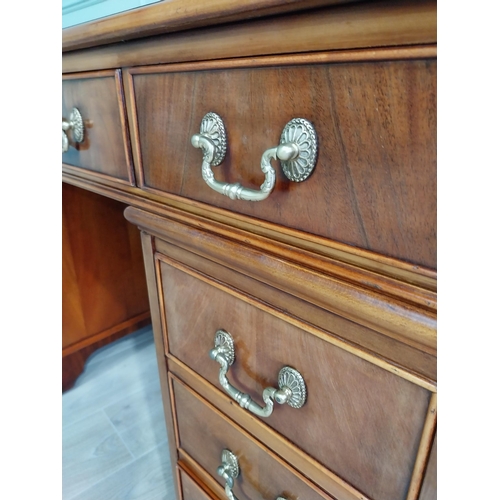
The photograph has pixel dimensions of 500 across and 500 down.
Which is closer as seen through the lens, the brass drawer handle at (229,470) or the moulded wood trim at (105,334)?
the brass drawer handle at (229,470)

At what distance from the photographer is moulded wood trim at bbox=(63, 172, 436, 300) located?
0.78 feet

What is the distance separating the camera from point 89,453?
926 mm

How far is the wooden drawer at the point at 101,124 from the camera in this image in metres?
0.42

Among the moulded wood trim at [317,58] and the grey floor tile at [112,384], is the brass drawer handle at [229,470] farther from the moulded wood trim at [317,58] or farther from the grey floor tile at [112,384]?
the grey floor tile at [112,384]

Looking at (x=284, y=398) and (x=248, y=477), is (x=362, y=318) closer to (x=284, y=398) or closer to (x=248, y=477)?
(x=284, y=398)

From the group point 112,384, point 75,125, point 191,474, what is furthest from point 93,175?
point 112,384

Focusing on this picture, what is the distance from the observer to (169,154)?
0.37 meters

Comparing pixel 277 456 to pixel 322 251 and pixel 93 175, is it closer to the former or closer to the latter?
pixel 322 251

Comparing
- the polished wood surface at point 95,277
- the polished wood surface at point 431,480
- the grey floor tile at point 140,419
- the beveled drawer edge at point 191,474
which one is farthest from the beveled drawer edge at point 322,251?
the grey floor tile at point 140,419

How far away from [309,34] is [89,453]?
3.27 ft

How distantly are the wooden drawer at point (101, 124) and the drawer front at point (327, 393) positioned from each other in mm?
139
